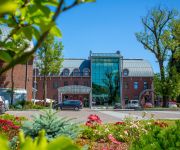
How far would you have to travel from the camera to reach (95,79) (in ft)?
259

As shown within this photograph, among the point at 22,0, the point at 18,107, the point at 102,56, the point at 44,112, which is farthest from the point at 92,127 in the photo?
the point at 102,56

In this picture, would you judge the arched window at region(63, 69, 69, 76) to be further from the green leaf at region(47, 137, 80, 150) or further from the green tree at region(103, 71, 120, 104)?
the green leaf at region(47, 137, 80, 150)

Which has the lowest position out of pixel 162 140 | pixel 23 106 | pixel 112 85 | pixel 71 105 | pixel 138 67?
pixel 162 140

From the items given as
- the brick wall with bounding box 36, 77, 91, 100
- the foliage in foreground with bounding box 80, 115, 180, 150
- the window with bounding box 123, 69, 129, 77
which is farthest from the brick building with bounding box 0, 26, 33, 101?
the foliage in foreground with bounding box 80, 115, 180, 150

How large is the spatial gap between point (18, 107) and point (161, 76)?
21825 mm

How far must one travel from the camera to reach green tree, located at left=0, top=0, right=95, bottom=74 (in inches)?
39.5

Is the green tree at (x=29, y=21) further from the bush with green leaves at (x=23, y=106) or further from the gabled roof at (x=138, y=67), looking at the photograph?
the gabled roof at (x=138, y=67)

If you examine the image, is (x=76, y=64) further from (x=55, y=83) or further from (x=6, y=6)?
(x=6, y=6)

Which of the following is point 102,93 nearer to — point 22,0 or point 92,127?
point 92,127

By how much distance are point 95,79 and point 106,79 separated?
2.32 meters

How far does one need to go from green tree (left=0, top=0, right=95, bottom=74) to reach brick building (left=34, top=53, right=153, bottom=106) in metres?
74.8

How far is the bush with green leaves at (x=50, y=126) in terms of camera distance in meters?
6.94

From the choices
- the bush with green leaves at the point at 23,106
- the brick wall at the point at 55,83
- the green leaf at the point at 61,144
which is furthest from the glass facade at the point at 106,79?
the green leaf at the point at 61,144

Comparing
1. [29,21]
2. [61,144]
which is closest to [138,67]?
[29,21]
